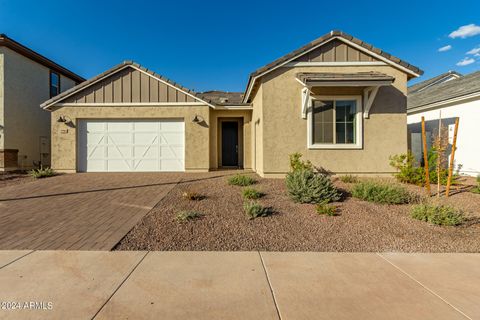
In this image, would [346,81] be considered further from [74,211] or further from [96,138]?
[96,138]

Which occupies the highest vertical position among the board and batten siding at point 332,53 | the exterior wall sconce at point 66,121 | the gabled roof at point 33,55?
the gabled roof at point 33,55

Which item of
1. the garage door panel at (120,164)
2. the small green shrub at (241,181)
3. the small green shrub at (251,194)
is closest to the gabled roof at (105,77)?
the garage door panel at (120,164)

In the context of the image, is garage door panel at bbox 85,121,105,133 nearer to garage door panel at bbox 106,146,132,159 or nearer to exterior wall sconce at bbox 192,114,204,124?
garage door panel at bbox 106,146,132,159

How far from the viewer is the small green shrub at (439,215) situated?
4.81m

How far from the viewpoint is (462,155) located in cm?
1066

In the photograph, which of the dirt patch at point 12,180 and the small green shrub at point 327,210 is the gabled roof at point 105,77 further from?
the small green shrub at point 327,210

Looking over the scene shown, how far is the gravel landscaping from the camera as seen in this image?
159 inches

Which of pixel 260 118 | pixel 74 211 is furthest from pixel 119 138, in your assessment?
pixel 260 118

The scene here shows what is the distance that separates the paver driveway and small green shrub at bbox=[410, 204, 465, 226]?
5.79m

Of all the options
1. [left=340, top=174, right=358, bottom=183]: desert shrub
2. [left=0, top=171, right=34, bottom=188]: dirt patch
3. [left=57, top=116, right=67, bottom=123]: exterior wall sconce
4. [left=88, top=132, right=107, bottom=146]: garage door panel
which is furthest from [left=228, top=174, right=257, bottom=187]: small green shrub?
[left=57, top=116, right=67, bottom=123]: exterior wall sconce

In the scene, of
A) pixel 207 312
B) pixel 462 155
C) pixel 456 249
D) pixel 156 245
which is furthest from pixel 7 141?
pixel 462 155

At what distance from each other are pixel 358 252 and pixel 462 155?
1038cm

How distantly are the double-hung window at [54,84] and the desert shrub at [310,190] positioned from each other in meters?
15.6

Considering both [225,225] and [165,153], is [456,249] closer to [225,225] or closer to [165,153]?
[225,225]
